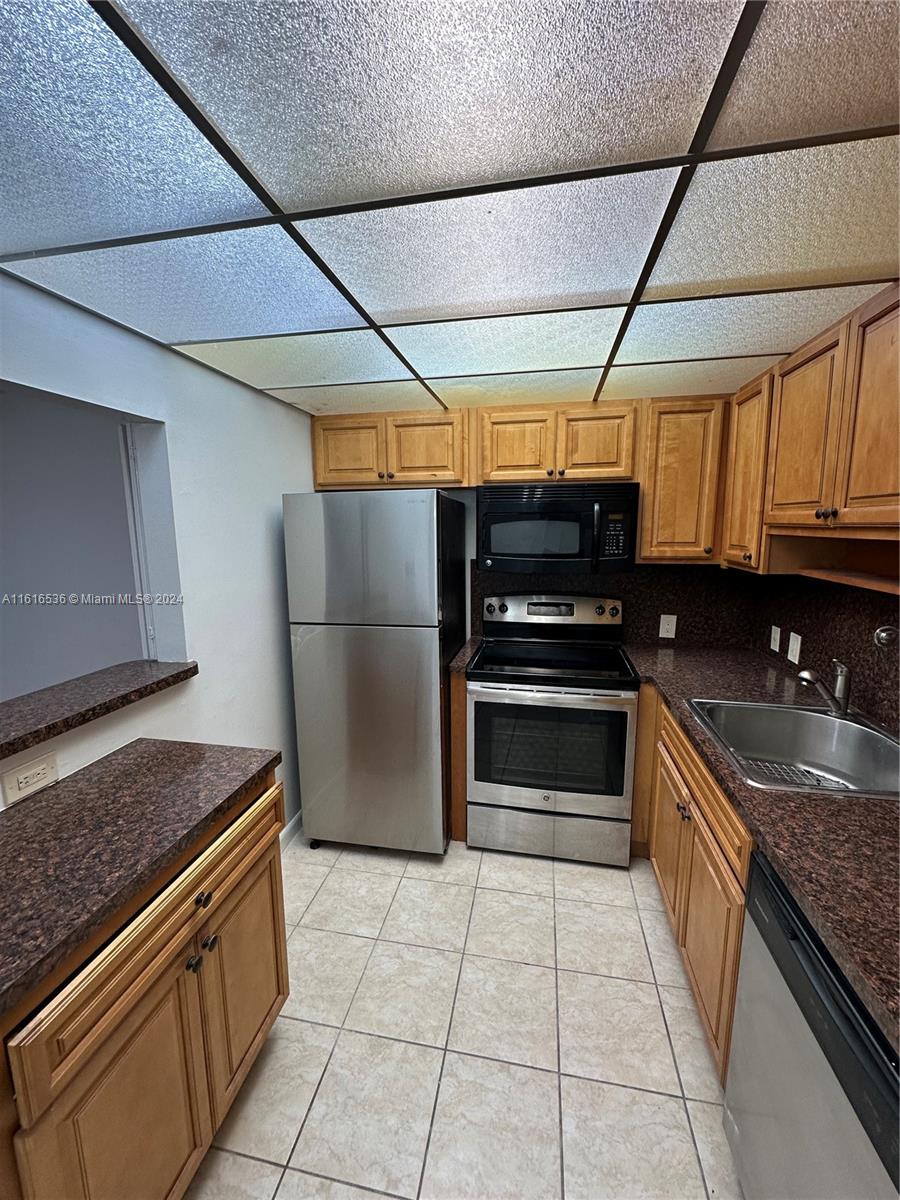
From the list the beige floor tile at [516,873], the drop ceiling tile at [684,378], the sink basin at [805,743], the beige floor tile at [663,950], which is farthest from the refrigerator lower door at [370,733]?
the drop ceiling tile at [684,378]

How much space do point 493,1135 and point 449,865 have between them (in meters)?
1.06

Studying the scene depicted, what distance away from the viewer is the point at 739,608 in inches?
102

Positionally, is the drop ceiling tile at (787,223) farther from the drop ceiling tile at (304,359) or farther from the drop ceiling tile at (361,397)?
the drop ceiling tile at (361,397)

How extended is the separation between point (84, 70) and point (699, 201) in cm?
103

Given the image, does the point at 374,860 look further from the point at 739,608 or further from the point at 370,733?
the point at 739,608

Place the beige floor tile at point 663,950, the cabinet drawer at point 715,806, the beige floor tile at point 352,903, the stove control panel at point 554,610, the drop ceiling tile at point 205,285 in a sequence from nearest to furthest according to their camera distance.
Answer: the drop ceiling tile at point 205,285 → the cabinet drawer at point 715,806 → the beige floor tile at point 663,950 → the beige floor tile at point 352,903 → the stove control panel at point 554,610

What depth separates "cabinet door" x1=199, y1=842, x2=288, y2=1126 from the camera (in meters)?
1.16

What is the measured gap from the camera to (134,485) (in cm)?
174

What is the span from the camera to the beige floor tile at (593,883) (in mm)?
2096

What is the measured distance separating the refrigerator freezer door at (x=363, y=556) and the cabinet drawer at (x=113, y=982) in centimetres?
110

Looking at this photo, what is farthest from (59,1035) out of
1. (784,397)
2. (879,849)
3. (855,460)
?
(784,397)

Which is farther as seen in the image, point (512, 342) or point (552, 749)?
point (552, 749)

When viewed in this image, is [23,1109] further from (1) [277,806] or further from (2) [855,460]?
(2) [855,460]

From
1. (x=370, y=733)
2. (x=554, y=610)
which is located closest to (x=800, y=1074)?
(x=370, y=733)
